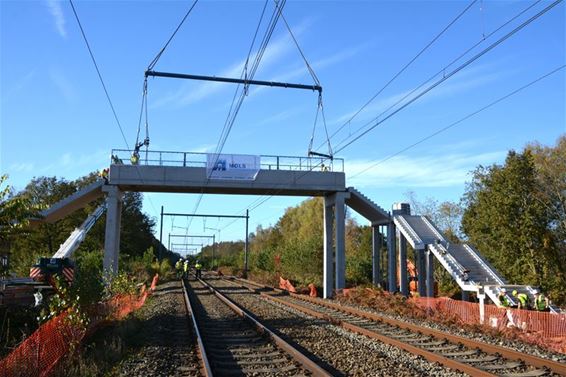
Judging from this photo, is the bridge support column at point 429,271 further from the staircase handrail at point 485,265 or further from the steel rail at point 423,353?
the steel rail at point 423,353

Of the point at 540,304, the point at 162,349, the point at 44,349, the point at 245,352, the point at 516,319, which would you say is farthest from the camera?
the point at 540,304

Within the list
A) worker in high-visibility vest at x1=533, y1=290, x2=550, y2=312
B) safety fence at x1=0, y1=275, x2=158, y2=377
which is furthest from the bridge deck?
safety fence at x1=0, y1=275, x2=158, y2=377

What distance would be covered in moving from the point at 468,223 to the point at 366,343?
25508 millimetres

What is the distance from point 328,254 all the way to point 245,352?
2342cm

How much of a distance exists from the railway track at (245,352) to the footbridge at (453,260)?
938 centimetres

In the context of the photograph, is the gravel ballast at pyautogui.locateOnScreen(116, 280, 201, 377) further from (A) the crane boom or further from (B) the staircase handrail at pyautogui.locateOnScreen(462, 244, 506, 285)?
(A) the crane boom

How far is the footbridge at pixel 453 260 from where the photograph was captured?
69.5 ft

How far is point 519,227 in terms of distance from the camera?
27.8m

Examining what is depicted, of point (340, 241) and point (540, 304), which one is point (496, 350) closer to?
point (540, 304)

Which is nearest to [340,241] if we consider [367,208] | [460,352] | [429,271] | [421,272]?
[367,208]

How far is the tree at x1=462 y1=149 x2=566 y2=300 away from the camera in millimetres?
27453

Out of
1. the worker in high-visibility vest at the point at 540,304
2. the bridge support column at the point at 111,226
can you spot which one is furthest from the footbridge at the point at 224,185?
the worker in high-visibility vest at the point at 540,304

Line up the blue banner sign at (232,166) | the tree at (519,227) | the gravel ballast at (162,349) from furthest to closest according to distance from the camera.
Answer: the blue banner sign at (232,166), the tree at (519,227), the gravel ballast at (162,349)

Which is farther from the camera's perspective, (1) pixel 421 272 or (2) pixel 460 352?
(1) pixel 421 272
